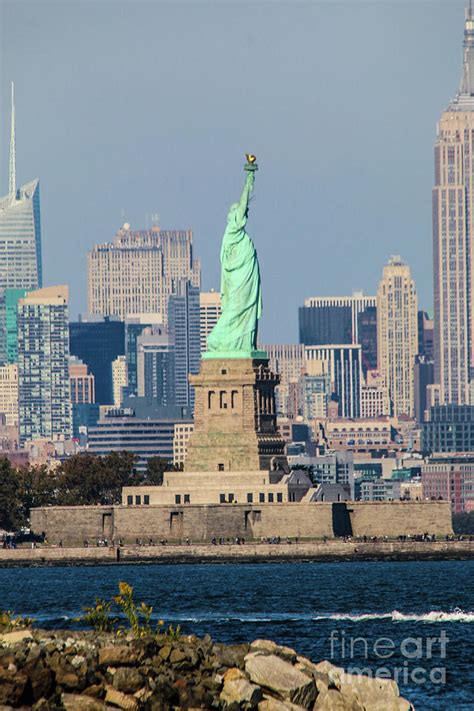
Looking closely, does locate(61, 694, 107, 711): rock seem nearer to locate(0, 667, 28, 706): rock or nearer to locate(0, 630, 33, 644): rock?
locate(0, 667, 28, 706): rock

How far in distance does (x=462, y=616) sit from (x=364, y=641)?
35.0 feet

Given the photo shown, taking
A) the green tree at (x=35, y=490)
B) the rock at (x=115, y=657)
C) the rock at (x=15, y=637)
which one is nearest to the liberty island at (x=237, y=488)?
the green tree at (x=35, y=490)

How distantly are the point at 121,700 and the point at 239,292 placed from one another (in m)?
98.7

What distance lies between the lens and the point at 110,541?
136 metres

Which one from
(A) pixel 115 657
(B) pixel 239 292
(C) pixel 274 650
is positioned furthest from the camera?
(B) pixel 239 292

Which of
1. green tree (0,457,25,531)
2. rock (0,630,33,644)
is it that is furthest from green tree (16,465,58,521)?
rock (0,630,33,644)

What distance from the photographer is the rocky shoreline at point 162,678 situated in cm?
4266

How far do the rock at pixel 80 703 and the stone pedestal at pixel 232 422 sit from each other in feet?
310

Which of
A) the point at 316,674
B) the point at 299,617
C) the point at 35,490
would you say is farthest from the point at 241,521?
the point at 316,674

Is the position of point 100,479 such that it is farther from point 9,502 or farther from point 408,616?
point 408,616

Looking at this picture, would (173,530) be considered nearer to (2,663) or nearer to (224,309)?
(224,309)

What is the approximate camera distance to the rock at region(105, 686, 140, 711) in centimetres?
4259

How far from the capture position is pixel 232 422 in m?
138

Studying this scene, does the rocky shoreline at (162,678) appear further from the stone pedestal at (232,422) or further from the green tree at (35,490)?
the green tree at (35,490)
